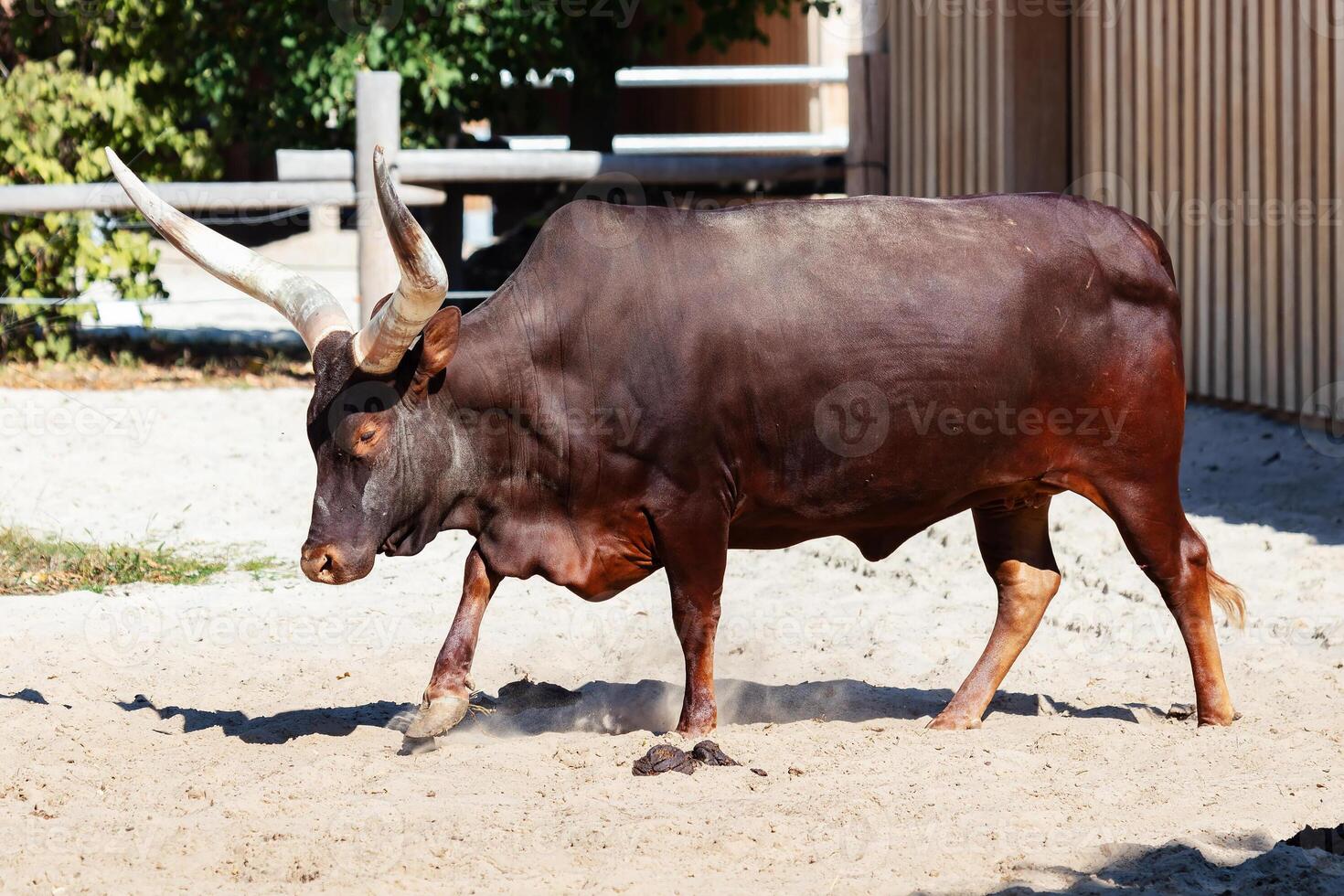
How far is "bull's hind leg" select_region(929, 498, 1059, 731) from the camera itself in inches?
196

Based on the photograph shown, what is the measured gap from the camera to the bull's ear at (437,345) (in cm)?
437

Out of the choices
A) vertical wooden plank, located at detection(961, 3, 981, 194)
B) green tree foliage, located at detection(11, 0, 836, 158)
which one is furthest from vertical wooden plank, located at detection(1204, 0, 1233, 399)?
green tree foliage, located at detection(11, 0, 836, 158)

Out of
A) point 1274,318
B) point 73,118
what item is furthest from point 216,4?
point 1274,318

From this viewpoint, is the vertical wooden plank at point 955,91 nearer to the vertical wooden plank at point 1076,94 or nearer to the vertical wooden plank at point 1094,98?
the vertical wooden plank at point 1076,94

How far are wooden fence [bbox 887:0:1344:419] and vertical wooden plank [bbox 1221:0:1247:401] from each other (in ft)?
0.04

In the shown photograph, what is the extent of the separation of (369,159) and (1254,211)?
5.21 metres

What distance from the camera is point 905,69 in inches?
440

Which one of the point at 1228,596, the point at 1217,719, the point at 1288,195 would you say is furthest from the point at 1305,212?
the point at 1217,719

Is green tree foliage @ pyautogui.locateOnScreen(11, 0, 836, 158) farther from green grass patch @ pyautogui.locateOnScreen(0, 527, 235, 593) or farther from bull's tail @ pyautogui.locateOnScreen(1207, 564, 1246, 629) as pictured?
bull's tail @ pyautogui.locateOnScreen(1207, 564, 1246, 629)

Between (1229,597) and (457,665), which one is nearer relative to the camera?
(457,665)

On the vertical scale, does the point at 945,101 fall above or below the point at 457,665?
above

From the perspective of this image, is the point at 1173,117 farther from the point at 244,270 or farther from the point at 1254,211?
the point at 244,270

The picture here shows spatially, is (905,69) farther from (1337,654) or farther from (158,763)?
(158,763)

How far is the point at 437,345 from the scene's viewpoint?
4.42m
